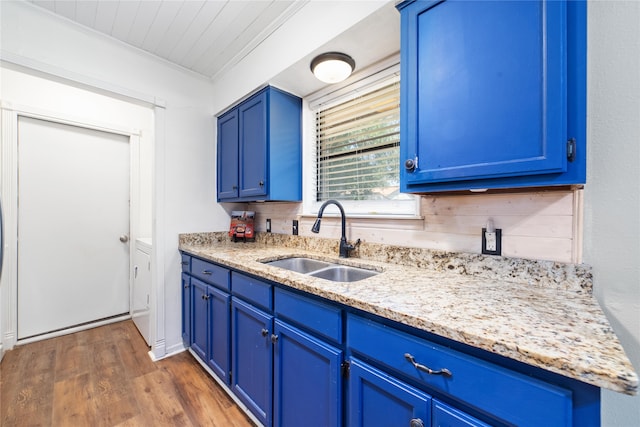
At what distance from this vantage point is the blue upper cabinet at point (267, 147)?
1930 mm

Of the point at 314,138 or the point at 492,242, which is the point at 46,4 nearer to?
the point at 314,138

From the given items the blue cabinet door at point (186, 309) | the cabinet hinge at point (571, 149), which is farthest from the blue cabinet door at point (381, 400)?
the blue cabinet door at point (186, 309)

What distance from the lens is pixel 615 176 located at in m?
0.89

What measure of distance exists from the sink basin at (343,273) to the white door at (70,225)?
8.38ft

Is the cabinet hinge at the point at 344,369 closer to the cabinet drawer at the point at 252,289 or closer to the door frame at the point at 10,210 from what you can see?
the cabinet drawer at the point at 252,289

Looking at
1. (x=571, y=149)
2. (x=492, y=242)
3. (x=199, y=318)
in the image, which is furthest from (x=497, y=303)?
(x=199, y=318)

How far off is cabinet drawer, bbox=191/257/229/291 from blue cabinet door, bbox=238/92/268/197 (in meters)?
0.62

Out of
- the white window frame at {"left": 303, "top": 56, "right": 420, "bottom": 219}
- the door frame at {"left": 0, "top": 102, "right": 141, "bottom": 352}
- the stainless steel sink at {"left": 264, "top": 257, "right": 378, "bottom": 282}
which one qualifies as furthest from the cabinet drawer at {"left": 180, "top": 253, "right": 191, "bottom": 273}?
the door frame at {"left": 0, "top": 102, "right": 141, "bottom": 352}

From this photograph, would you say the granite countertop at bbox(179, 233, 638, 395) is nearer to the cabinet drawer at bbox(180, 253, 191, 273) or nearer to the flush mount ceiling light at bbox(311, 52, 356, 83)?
the cabinet drawer at bbox(180, 253, 191, 273)

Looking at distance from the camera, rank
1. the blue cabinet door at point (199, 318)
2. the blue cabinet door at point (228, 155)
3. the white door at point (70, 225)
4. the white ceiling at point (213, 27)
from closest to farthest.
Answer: the white ceiling at point (213, 27), the blue cabinet door at point (199, 318), the blue cabinet door at point (228, 155), the white door at point (70, 225)

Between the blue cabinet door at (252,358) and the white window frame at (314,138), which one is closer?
the blue cabinet door at (252,358)

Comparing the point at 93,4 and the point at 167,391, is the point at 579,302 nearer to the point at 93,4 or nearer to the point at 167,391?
the point at 167,391

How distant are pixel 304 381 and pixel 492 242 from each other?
1.04m

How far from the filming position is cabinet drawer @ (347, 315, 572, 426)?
0.58m
